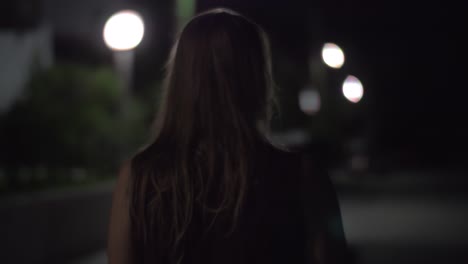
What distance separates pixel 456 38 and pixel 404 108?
8.97 m

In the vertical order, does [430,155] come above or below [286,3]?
below

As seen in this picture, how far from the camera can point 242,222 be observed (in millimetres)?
1836

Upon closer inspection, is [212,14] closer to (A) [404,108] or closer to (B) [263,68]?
(B) [263,68]

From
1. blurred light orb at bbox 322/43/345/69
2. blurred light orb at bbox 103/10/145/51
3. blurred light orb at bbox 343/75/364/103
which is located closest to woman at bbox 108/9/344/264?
blurred light orb at bbox 103/10/145/51

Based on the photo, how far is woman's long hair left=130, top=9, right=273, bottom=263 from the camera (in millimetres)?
1870

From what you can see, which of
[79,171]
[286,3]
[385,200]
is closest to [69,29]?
[79,171]

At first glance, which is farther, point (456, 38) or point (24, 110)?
point (456, 38)

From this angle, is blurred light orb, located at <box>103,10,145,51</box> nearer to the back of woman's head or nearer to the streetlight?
the streetlight

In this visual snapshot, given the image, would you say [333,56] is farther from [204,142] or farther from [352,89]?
[204,142]

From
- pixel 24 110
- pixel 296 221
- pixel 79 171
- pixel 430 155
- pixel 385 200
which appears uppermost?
pixel 296 221

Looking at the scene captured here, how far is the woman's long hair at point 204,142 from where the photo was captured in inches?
73.6

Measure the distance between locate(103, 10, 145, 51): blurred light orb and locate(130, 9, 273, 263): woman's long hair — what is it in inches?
329

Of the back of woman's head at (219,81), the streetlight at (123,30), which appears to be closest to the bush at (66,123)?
the streetlight at (123,30)

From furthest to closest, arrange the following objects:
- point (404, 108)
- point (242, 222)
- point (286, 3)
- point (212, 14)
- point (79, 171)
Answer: point (404, 108) < point (286, 3) < point (79, 171) < point (212, 14) < point (242, 222)
